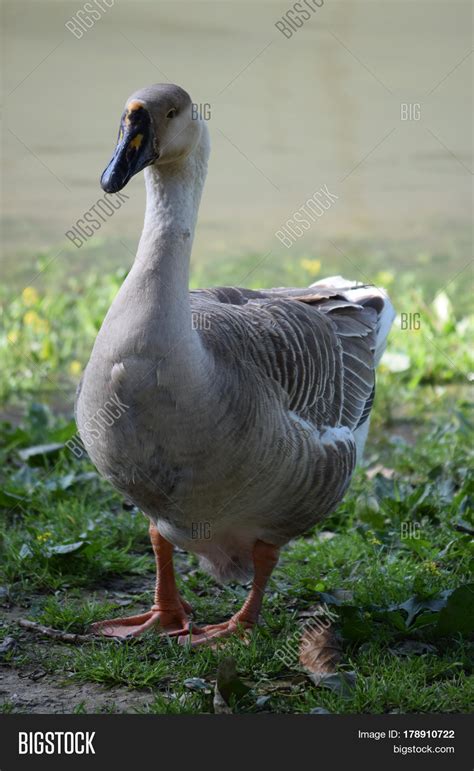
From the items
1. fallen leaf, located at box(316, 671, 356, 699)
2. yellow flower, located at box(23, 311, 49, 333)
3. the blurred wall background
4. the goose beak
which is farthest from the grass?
the blurred wall background

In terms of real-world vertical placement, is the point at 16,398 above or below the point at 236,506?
above

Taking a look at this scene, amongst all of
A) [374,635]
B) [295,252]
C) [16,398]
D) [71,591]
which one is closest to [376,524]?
[374,635]

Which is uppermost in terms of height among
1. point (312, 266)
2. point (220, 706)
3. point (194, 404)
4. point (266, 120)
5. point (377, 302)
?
point (266, 120)

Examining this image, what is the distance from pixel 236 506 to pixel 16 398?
126 inches

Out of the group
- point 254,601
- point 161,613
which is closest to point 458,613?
point 254,601

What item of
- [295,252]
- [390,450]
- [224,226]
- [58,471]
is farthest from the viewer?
[224,226]

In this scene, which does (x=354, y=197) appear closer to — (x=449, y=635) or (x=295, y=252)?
(x=295, y=252)

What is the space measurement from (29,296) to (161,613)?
3946 millimetres

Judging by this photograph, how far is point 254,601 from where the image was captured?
13.0 feet

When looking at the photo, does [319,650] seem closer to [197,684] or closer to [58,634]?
[197,684]

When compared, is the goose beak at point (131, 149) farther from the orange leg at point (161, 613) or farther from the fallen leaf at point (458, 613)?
the fallen leaf at point (458, 613)

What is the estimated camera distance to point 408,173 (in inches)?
417

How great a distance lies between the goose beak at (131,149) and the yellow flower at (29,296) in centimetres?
422

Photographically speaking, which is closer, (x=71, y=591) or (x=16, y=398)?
(x=71, y=591)
